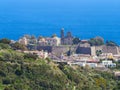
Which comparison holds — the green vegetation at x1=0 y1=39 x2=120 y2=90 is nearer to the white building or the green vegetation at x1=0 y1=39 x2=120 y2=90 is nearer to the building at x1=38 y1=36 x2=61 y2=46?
the white building

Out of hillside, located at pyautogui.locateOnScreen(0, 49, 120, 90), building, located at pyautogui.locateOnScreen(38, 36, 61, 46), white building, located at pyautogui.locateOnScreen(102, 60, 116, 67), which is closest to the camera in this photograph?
hillside, located at pyautogui.locateOnScreen(0, 49, 120, 90)

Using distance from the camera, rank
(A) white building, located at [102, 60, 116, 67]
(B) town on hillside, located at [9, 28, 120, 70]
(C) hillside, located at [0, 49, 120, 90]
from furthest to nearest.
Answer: (B) town on hillside, located at [9, 28, 120, 70] < (A) white building, located at [102, 60, 116, 67] < (C) hillside, located at [0, 49, 120, 90]

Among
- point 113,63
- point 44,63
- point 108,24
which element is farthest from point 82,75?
point 108,24

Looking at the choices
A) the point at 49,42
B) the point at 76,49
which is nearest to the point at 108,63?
the point at 76,49

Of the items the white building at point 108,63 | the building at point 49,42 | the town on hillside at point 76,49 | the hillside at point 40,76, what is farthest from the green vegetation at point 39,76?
the building at point 49,42

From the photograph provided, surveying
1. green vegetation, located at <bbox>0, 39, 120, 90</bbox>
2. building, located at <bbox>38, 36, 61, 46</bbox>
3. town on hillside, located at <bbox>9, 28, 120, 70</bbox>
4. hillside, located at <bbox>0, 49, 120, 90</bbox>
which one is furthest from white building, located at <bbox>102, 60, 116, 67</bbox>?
hillside, located at <bbox>0, 49, 120, 90</bbox>

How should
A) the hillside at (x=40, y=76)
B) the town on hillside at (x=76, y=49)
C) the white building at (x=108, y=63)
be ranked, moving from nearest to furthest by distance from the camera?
the hillside at (x=40, y=76), the white building at (x=108, y=63), the town on hillside at (x=76, y=49)

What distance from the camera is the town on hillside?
48.4 meters

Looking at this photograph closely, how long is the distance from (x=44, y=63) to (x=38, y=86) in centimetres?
356

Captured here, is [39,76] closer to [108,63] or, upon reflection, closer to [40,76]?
[40,76]

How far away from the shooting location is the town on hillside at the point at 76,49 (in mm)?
48375

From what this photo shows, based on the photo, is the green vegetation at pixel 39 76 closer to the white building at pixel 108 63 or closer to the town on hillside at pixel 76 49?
the white building at pixel 108 63

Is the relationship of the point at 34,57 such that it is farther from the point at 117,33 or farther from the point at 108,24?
the point at 108,24

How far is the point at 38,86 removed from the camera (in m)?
31.9
